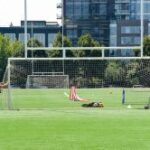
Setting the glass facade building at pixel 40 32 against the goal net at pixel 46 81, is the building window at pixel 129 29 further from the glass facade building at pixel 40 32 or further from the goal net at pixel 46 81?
the goal net at pixel 46 81

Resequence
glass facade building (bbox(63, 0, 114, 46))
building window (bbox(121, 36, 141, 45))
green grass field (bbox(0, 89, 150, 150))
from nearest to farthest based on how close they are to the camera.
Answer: green grass field (bbox(0, 89, 150, 150))
glass facade building (bbox(63, 0, 114, 46))
building window (bbox(121, 36, 141, 45))

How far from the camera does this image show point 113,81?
39.7 metres

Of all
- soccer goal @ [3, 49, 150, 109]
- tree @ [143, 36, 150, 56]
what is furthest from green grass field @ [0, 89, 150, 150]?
tree @ [143, 36, 150, 56]

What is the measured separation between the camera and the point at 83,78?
37656 mm

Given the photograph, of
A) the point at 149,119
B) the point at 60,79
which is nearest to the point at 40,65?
the point at 60,79

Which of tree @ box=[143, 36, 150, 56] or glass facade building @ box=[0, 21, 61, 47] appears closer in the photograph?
tree @ box=[143, 36, 150, 56]

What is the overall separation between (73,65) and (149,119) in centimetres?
2345

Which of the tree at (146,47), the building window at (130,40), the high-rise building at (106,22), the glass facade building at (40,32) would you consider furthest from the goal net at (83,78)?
the building window at (130,40)

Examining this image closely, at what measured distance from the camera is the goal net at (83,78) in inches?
1476

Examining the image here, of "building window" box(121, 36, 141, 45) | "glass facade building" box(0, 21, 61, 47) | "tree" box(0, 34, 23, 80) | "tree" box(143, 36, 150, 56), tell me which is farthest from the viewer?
"building window" box(121, 36, 141, 45)

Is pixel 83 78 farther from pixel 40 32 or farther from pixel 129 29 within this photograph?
pixel 129 29

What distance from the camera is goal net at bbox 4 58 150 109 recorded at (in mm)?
37500

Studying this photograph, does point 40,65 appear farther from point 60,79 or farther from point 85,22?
point 85,22

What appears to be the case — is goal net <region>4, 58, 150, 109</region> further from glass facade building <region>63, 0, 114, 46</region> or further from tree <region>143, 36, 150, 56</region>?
glass facade building <region>63, 0, 114, 46</region>
